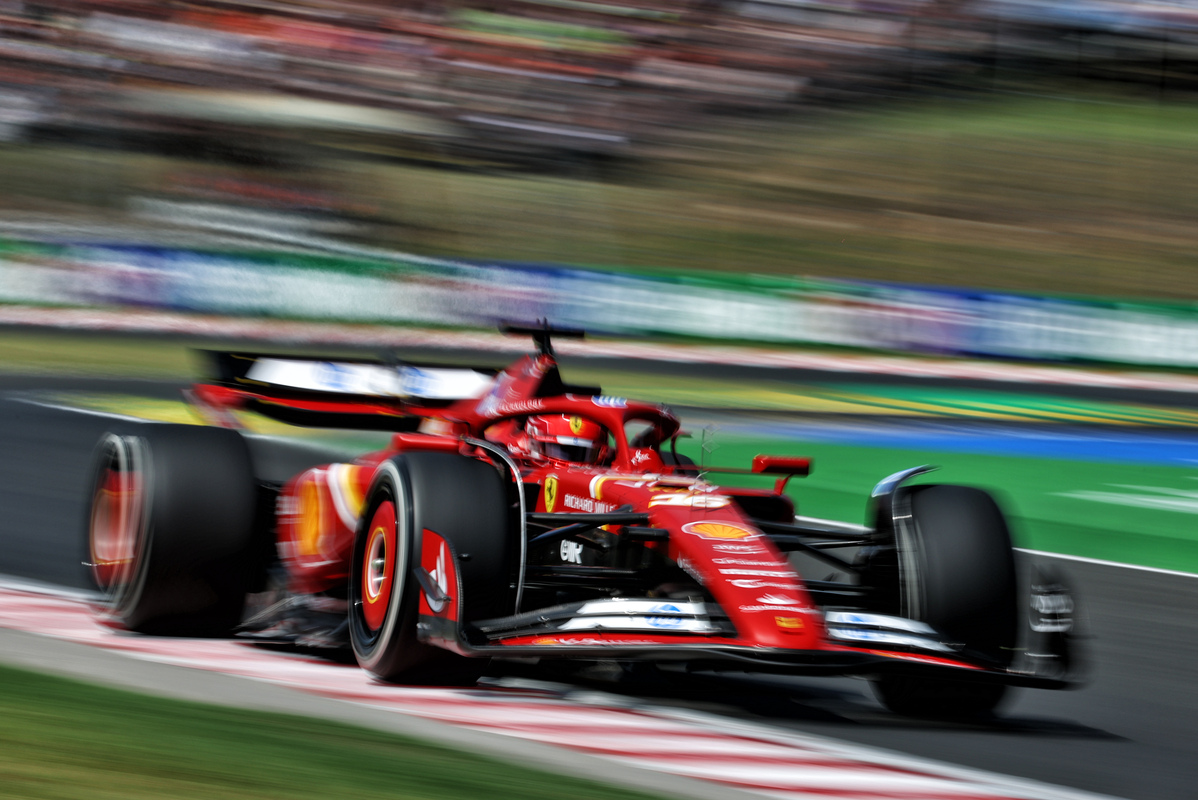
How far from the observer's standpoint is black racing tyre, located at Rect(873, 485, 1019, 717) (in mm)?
5285

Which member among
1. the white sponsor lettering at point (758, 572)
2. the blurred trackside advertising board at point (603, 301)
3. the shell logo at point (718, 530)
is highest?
the blurred trackside advertising board at point (603, 301)

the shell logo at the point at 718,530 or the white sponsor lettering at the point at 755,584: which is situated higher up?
the shell logo at the point at 718,530

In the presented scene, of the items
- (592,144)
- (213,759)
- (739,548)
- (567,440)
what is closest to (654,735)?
(739,548)

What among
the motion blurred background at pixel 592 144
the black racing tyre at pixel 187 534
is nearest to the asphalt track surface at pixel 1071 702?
the black racing tyre at pixel 187 534

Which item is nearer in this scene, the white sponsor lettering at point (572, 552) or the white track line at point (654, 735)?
the white track line at point (654, 735)

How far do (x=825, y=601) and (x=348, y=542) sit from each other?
168cm

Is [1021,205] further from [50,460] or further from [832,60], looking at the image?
[50,460]

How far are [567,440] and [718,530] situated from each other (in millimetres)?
1108

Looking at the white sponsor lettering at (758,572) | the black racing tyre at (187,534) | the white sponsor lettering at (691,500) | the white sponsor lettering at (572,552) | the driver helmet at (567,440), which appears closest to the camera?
the white sponsor lettering at (758,572)

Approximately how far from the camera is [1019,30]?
33.9m

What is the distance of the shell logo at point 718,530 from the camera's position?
507 centimetres

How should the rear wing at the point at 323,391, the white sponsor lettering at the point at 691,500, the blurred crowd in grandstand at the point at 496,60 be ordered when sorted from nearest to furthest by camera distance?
the white sponsor lettering at the point at 691,500 → the rear wing at the point at 323,391 → the blurred crowd in grandstand at the point at 496,60

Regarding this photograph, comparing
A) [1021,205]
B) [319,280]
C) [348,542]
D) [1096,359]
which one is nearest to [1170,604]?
[348,542]

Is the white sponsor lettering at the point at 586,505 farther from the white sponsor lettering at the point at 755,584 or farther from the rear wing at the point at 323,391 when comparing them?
the rear wing at the point at 323,391
